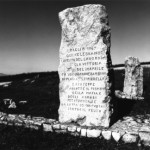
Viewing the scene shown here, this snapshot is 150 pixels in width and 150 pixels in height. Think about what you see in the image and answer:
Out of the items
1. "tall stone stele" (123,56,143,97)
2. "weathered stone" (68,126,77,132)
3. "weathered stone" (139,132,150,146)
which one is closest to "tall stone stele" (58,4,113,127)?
"weathered stone" (68,126,77,132)

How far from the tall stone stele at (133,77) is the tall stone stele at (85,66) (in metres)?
7.10

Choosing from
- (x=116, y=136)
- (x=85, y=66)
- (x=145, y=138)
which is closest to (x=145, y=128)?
(x=145, y=138)

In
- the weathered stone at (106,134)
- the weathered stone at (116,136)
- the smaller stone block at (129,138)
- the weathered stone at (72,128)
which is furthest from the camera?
the weathered stone at (72,128)

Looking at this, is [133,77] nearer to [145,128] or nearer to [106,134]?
[145,128]

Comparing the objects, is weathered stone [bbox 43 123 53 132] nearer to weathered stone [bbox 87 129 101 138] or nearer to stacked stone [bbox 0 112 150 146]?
stacked stone [bbox 0 112 150 146]

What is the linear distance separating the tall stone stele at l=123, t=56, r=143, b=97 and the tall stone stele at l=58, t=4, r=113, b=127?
7.10 metres

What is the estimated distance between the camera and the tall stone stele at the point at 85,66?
7637mm

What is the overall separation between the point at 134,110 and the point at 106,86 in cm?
356

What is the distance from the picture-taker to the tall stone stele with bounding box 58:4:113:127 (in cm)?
764

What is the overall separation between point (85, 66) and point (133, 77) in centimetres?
Result: 733

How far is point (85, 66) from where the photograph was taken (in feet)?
26.4

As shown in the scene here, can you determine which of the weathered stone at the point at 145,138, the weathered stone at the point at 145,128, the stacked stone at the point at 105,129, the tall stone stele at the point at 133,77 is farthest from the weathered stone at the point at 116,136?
the tall stone stele at the point at 133,77

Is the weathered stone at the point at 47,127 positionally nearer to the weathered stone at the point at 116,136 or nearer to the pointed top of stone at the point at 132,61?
the weathered stone at the point at 116,136

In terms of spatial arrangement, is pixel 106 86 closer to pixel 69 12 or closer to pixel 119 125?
pixel 119 125
